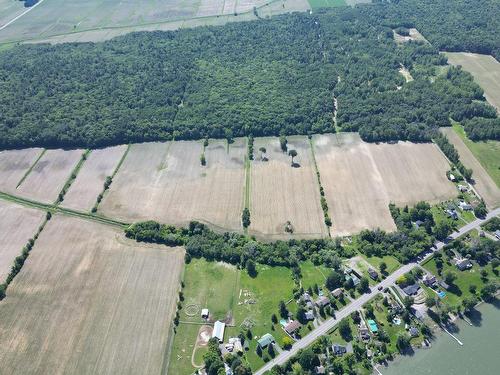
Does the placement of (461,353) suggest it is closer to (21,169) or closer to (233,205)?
(233,205)

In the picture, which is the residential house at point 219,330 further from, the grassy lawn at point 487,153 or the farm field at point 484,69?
the farm field at point 484,69

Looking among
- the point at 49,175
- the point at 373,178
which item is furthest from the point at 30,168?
the point at 373,178

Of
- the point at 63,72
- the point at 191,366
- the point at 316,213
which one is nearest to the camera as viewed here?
the point at 191,366

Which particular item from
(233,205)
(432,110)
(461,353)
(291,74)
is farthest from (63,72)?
(461,353)

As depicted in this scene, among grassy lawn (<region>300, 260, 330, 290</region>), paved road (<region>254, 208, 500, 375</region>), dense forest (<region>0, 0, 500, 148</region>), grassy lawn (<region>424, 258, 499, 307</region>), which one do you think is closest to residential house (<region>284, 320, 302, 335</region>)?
paved road (<region>254, 208, 500, 375</region>)

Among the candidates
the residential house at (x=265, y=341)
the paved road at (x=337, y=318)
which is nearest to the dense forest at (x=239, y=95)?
the paved road at (x=337, y=318)

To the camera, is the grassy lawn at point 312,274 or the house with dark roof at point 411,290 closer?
the house with dark roof at point 411,290
